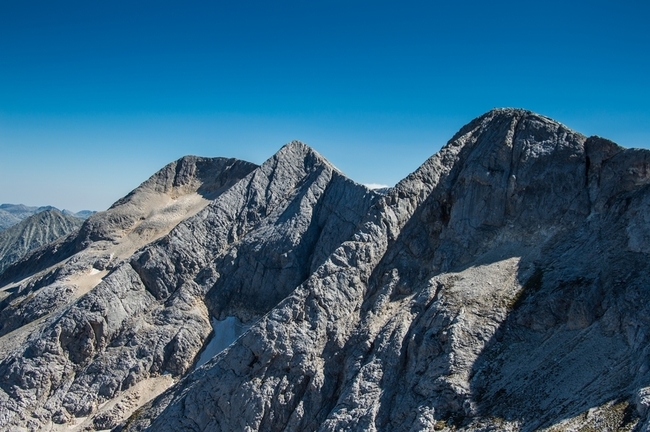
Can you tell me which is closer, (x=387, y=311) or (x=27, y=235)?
(x=387, y=311)

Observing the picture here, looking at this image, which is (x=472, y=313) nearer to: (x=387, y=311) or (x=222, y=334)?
(x=387, y=311)

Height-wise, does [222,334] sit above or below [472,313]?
below

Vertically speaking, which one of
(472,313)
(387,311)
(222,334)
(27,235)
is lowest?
(222,334)

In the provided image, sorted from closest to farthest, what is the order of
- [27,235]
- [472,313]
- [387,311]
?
[472,313]
[387,311]
[27,235]

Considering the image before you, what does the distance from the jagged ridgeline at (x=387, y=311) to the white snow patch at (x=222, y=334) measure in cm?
17

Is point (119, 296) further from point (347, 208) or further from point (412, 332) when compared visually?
point (412, 332)

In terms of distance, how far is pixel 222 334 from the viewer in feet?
154

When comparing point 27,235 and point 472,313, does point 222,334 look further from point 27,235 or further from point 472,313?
point 27,235

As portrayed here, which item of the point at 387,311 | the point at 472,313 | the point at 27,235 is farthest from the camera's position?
the point at 27,235

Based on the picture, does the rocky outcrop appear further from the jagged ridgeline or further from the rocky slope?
the rocky slope

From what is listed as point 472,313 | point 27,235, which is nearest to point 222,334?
point 472,313

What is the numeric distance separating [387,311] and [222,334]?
18.1 meters

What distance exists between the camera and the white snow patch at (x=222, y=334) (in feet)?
149

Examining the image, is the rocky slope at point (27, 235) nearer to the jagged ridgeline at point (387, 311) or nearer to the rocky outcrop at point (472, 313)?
the jagged ridgeline at point (387, 311)
